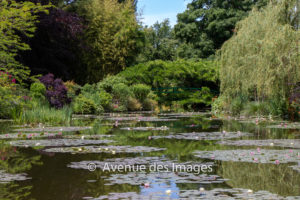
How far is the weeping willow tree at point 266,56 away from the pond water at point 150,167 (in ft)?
18.4

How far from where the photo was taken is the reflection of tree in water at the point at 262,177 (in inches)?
212

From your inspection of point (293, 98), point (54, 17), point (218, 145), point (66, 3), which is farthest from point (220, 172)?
point (66, 3)

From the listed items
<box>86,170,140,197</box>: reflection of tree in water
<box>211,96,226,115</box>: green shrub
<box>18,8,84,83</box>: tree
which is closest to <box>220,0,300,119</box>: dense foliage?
<box>211,96,226,115</box>: green shrub

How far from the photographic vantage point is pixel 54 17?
87.8 ft

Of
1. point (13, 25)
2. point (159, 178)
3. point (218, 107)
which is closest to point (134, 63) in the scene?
point (218, 107)

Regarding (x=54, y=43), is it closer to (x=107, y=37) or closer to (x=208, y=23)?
(x=107, y=37)

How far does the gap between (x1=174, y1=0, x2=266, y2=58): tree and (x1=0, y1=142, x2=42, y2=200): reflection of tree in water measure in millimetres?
29585

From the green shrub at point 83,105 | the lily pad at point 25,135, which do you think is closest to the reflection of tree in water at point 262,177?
the lily pad at point 25,135

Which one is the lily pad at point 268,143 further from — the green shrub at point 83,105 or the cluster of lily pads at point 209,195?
the green shrub at point 83,105

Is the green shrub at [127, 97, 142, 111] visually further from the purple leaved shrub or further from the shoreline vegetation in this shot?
the purple leaved shrub

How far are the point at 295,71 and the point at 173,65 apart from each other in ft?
55.7

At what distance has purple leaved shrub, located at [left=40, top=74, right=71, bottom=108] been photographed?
21.5 meters

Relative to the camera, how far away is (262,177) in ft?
19.8

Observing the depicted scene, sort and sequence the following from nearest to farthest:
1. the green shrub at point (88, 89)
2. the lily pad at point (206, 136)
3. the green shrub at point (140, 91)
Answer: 1. the lily pad at point (206, 136)
2. the green shrub at point (88, 89)
3. the green shrub at point (140, 91)
